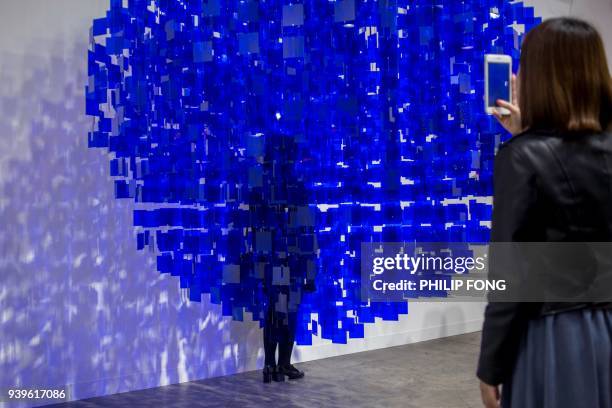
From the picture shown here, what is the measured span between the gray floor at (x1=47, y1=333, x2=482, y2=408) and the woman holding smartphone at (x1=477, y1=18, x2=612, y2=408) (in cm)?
238

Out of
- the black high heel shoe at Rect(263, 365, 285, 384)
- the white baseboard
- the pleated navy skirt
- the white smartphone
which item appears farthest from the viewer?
the white baseboard

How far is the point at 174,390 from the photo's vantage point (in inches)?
152

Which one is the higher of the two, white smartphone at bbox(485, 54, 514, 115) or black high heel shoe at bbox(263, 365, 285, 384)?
white smartphone at bbox(485, 54, 514, 115)

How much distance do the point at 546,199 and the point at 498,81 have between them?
0.65 metres

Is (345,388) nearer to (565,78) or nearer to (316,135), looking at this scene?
(316,135)

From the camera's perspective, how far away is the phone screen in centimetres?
164

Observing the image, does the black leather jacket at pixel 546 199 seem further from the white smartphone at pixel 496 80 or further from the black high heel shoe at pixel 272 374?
the black high heel shoe at pixel 272 374

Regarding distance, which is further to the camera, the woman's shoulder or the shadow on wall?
the shadow on wall

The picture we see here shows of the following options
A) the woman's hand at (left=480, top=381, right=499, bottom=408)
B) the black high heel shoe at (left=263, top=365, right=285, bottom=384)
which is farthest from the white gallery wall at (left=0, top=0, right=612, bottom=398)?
the woman's hand at (left=480, top=381, right=499, bottom=408)

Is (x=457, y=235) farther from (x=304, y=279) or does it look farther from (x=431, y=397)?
(x=431, y=397)

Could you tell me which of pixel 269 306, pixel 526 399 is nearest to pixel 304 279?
pixel 269 306

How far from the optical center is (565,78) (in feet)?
3.73

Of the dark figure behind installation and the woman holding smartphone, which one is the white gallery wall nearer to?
the dark figure behind installation

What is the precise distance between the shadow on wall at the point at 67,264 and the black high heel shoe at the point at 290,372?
642 millimetres
